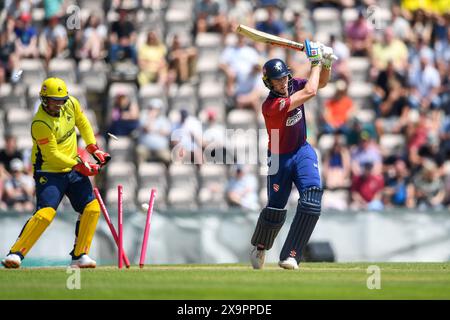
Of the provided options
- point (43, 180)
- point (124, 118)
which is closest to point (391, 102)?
point (124, 118)

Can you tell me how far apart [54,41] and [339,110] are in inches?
213

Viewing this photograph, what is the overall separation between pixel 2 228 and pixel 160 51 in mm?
5655

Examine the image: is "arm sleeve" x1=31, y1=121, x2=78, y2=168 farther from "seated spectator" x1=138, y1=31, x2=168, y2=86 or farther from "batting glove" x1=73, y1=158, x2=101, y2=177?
"seated spectator" x1=138, y1=31, x2=168, y2=86

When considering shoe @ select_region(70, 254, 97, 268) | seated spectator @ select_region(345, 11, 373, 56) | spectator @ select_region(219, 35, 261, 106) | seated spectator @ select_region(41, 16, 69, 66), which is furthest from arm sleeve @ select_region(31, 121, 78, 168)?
seated spectator @ select_region(345, 11, 373, 56)

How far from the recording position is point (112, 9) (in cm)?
2438

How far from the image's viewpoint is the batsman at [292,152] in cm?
1466

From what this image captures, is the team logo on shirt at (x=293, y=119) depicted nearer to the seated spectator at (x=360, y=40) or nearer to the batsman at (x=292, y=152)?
the batsman at (x=292, y=152)

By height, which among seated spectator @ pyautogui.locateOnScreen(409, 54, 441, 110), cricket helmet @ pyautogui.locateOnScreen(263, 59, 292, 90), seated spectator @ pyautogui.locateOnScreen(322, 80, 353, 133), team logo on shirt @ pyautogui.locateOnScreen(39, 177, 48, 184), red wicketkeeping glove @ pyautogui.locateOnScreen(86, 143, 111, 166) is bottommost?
team logo on shirt @ pyautogui.locateOnScreen(39, 177, 48, 184)

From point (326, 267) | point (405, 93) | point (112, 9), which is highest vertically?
point (112, 9)

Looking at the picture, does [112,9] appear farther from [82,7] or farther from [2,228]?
[2,228]

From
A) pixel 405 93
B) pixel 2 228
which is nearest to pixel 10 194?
pixel 2 228

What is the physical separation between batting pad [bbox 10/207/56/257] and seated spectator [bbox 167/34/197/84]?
8.48 metres

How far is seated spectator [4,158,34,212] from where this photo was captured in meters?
21.3

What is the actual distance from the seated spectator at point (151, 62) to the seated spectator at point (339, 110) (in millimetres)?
2980
